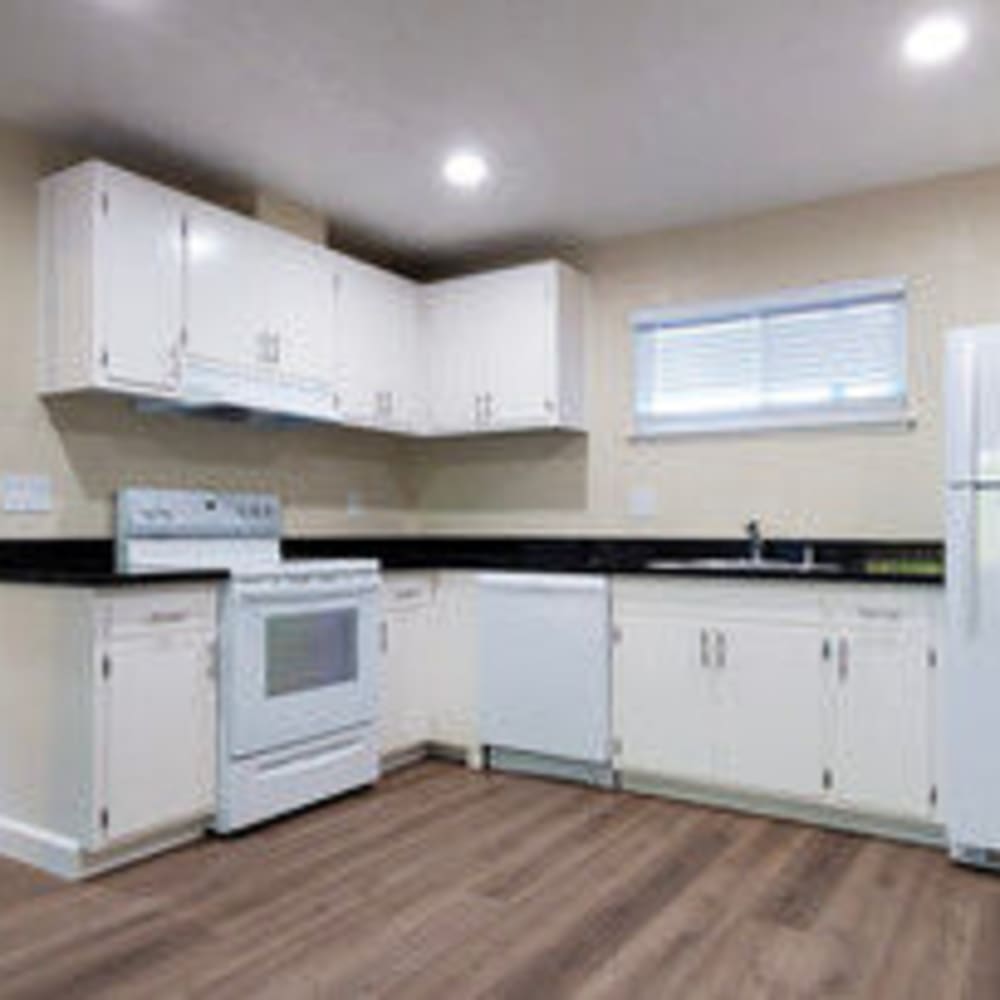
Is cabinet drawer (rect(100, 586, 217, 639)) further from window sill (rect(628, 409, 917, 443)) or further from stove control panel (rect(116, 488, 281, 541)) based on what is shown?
window sill (rect(628, 409, 917, 443))

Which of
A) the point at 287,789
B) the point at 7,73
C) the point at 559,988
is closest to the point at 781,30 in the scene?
the point at 7,73

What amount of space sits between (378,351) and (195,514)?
119 centimetres

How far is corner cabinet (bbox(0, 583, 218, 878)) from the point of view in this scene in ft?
8.52

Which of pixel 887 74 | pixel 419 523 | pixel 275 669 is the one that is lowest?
pixel 275 669

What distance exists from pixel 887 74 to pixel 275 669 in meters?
2.82

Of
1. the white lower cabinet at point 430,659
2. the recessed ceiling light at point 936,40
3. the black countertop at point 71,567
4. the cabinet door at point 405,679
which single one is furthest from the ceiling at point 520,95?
the cabinet door at point 405,679

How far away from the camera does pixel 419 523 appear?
4.82 meters

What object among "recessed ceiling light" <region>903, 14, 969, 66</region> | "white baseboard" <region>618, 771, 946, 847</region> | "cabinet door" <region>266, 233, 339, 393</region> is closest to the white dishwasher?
"white baseboard" <region>618, 771, 946, 847</region>

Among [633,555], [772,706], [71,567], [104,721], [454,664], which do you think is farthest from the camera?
[633,555]

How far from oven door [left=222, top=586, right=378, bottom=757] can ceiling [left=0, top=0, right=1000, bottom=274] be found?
166 centimetres

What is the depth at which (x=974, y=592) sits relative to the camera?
8.75 ft

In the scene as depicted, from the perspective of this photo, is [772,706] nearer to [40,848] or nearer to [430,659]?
[430,659]

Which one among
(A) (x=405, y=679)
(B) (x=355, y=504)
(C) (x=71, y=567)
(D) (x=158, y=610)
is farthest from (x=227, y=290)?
(A) (x=405, y=679)

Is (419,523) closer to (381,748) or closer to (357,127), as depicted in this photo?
(381,748)
